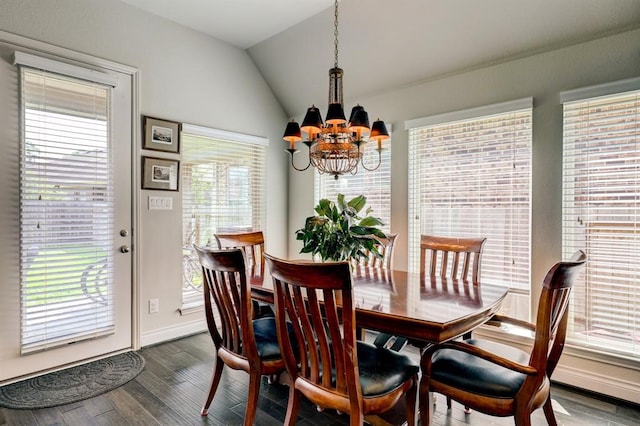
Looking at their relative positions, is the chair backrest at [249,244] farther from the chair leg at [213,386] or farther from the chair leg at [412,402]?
the chair leg at [412,402]

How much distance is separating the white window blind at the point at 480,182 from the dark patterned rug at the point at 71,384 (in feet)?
8.51

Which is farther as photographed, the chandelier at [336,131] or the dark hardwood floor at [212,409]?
the chandelier at [336,131]

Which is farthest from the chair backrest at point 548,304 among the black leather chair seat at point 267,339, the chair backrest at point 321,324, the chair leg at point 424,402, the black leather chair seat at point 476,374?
the black leather chair seat at point 267,339

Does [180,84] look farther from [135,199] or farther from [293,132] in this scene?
[293,132]

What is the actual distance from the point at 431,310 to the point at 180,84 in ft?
10.1

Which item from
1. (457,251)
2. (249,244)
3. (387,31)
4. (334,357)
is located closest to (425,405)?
(334,357)

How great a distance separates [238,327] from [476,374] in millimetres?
1205

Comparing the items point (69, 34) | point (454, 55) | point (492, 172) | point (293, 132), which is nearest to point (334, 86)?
point (293, 132)

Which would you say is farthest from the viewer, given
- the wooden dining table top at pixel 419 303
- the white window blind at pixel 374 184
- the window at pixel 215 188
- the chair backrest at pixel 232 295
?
the white window blind at pixel 374 184

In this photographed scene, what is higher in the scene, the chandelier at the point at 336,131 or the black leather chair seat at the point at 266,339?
the chandelier at the point at 336,131

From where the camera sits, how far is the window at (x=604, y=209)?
2.35 meters

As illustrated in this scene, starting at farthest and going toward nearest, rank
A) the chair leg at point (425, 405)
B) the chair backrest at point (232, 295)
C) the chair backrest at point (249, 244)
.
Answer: the chair backrest at point (249, 244), the chair backrest at point (232, 295), the chair leg at point (425, 405)

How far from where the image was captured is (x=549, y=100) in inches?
105

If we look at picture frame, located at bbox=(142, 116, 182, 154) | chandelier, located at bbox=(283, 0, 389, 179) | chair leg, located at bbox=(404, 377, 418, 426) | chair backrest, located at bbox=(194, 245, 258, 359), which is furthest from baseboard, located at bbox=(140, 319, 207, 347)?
chair leg, located at bbox=(404, 377, 418, 426)
